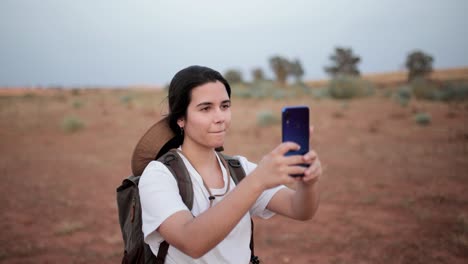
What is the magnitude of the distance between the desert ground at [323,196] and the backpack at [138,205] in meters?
1.17

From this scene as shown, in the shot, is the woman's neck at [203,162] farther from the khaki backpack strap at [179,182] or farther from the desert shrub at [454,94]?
the desert shrub at [454,94]

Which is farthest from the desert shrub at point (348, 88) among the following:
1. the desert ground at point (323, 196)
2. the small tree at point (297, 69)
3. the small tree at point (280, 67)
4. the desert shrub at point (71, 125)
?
the small tree at point (297, 69)

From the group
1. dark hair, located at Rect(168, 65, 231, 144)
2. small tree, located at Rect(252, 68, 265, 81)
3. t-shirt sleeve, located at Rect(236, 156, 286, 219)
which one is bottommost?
t-shirt sleeve, located at Rect(236, 156, 286, 219)

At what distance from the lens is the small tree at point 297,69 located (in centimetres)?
5850

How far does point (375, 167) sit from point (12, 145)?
11.9m

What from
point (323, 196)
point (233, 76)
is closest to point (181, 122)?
point (323, 196)

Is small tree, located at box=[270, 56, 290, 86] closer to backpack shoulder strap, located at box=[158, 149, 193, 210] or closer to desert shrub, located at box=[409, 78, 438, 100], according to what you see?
desert shrub, located at box=[409, 78, 438, 100]

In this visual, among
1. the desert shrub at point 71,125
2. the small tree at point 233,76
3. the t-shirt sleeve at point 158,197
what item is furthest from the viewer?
the small tree at point 233,76

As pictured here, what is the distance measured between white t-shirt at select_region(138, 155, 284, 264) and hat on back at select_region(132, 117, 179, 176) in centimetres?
21

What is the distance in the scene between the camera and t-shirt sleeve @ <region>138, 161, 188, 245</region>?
4.42ft

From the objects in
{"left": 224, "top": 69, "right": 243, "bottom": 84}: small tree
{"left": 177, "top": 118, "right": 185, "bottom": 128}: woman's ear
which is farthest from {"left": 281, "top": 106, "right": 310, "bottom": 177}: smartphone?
{"left": 224, "top": 69, "right": 243, "bottom": 84}: small tree

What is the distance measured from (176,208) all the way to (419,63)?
5275cm

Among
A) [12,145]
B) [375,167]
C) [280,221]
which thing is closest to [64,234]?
[280,221]

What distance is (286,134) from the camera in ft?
3.97
